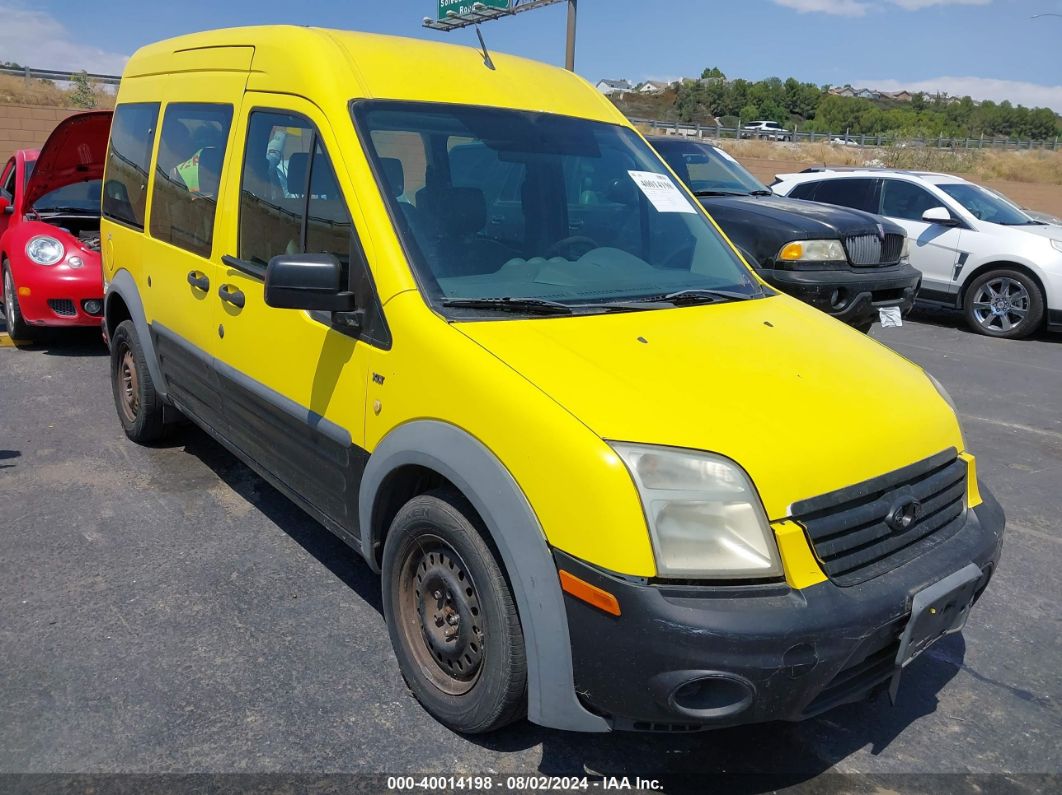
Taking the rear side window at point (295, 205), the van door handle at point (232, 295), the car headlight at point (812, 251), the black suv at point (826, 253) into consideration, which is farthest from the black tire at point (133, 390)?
the car headlight at point (812, 251)

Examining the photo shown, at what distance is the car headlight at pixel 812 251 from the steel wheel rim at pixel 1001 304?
11.3ft

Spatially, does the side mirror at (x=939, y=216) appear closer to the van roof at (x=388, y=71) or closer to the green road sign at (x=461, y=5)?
the van roof at (x=388, y=71)

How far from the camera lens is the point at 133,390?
5.20 m

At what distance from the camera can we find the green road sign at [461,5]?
17.5 metres

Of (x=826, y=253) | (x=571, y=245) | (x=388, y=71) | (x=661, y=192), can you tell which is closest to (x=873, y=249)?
(x=826, y=253)

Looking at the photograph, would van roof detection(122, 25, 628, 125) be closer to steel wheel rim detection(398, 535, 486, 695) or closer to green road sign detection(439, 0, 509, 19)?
steel wheel rim detection(398, 535, 486, 695)

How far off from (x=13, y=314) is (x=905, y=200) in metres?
9.27

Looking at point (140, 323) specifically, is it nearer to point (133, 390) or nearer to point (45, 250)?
point (133, 390)

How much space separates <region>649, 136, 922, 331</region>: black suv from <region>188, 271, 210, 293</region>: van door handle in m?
4.44

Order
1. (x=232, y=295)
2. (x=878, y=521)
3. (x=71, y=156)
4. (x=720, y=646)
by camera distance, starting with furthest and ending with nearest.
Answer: (x=71, y=156) → (x=232, y=295) → (x=878, y=521) → (x=720, y=646)

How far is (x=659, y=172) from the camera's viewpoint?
3.81 m

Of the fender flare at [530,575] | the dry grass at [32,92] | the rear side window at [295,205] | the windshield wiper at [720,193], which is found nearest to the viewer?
the fender flare at [530,575]

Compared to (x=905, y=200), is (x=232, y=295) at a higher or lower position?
lower

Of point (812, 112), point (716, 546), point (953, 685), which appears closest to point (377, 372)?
point (716, 546)
